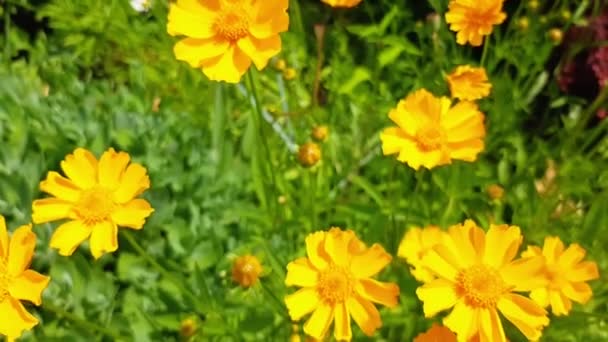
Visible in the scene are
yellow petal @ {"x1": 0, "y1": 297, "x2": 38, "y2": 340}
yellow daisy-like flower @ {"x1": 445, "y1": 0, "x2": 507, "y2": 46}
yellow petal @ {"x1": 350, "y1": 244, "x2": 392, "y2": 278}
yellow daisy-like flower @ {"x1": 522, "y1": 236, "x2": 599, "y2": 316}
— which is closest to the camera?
yellow petal @ {"x1": 0, "y1": 297, "x2": 38, "y2": 340}

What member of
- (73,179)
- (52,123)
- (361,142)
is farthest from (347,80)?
(73,179)

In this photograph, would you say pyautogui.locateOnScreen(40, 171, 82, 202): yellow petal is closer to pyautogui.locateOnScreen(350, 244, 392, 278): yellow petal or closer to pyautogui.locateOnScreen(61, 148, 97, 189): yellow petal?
pyautogui.locateOnScreen(61, 148, 97, 189): yellow petal

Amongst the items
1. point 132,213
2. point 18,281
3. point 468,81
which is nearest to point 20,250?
point 18,281

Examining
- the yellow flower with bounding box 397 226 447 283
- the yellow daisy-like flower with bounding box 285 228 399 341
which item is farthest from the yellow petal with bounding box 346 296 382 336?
the yellow flower with bounding box 397 226 447 283

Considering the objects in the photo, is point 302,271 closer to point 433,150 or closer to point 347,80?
point 433,150

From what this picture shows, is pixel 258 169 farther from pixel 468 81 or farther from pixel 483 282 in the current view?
pixel 483 282
